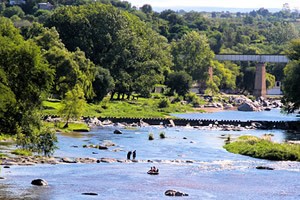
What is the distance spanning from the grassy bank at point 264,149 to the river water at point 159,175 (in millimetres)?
1525

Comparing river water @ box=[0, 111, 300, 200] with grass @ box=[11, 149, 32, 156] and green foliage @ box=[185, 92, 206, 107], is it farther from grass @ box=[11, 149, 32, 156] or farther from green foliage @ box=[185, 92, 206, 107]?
green foliage @ box=[185, 92, 206, 107]

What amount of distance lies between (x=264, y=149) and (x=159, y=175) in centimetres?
2073

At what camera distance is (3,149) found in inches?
3506

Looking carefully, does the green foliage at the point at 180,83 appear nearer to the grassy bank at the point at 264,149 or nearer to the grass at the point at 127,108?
the grass at the point at 127,108

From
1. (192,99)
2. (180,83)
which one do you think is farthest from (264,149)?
(180,83)

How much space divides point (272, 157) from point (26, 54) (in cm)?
3015

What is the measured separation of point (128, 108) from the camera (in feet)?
497

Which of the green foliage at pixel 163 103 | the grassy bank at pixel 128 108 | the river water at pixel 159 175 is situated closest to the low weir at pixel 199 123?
the grassy bank at pixel 128 108

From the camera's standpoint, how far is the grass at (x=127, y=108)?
137538 millimetres

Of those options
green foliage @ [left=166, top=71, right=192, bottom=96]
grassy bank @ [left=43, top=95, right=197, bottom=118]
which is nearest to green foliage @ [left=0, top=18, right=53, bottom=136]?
grassy bank @ [left=43, top=95, right=197, bottom=118]

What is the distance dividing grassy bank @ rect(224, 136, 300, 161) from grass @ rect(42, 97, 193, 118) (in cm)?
3531

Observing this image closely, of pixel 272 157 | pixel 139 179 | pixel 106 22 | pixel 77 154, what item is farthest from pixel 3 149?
pixel 106 22

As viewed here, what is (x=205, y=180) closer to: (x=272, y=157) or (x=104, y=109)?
(x=272, y=157)

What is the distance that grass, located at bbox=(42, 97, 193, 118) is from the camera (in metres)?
138
